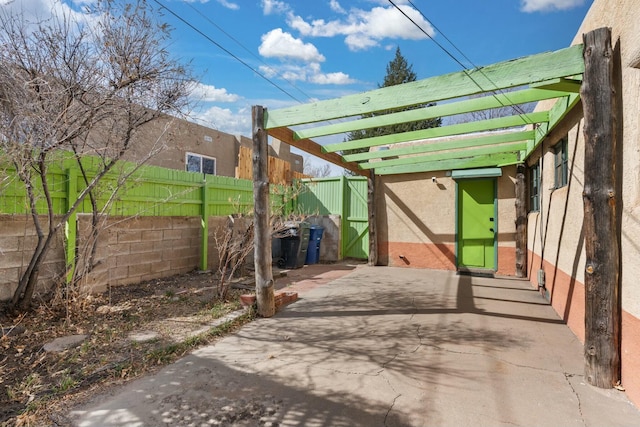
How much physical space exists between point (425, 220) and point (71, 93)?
24.2 feet

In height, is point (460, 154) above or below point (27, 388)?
above

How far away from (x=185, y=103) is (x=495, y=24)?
6.22 meters

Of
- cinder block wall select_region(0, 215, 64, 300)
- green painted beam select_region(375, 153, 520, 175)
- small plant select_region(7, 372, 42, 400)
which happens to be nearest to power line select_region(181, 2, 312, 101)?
cinder block wall select_region(0, 215, 64, 300)

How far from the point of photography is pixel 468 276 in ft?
24.4

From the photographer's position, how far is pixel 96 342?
342cm

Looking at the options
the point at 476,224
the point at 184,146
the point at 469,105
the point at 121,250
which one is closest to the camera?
the point at 469,105

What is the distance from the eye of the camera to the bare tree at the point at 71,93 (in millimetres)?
3537

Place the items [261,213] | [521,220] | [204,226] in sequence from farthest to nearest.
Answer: [521,220] < [204,226] < [261,213]

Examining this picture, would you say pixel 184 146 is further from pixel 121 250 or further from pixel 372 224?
pixel 372 224

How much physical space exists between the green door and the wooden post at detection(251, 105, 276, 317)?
543 centimetres

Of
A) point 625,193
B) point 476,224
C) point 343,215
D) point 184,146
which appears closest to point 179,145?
point 184,146

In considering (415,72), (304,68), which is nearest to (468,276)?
(304,68)

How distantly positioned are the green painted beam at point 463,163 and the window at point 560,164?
2.23m

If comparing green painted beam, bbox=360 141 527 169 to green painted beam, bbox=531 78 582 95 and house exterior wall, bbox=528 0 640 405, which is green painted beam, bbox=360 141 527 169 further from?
green painted beam, bbox=531 78 582 95
